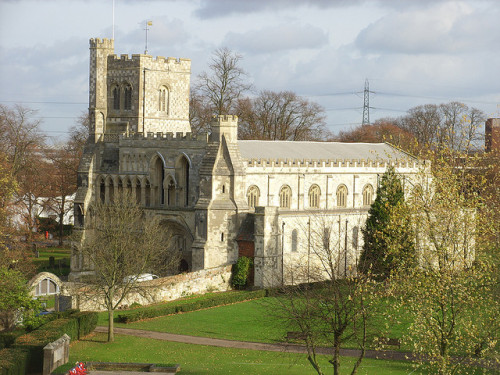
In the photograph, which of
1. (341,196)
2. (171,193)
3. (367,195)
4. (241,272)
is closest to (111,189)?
(171,193)

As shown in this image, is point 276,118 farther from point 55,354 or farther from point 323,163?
point 55,354

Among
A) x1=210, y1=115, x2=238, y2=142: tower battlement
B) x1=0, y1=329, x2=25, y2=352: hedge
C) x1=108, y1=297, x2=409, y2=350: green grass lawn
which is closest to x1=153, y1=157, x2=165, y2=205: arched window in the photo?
x1=210, y1=115, x2=238, y2=142: tower battlement

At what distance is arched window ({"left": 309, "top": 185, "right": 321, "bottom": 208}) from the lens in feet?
202

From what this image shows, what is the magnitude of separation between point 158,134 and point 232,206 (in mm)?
8298

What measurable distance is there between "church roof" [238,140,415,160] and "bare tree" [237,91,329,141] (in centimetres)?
2189

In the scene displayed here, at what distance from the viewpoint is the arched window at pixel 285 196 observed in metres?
59.9

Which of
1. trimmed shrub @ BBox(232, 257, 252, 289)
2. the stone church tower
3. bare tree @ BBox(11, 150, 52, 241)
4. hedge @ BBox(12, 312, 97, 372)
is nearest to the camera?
hedge @ BBox(12, 312, 97, 372)

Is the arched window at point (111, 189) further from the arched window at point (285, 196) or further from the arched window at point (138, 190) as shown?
the arched window at point (285, 196)

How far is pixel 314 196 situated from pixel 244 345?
2428 centimetres

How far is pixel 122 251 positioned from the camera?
1720 inches

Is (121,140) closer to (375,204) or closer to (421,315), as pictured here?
(375,204)

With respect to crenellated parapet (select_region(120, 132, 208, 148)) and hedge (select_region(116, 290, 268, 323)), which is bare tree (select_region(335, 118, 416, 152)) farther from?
hedge (select_region(116, 290, 268, 323))

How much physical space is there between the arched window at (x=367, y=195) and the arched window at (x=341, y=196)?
2.10m

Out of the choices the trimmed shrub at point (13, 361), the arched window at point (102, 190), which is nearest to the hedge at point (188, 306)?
the trimmed shrub at point (13, 361)
